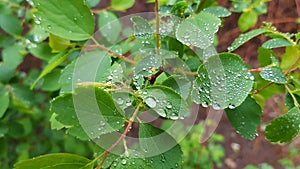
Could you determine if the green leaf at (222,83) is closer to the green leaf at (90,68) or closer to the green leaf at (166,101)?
the green leaf at (166,101)

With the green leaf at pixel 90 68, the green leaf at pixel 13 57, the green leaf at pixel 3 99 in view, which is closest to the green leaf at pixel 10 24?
the green leaf at pixel 13 57

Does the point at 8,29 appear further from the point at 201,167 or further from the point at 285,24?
the point at 285,24

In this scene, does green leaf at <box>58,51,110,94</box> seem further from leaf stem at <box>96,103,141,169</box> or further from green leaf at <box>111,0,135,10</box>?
green leaf at <box>111,0,135,10</box>

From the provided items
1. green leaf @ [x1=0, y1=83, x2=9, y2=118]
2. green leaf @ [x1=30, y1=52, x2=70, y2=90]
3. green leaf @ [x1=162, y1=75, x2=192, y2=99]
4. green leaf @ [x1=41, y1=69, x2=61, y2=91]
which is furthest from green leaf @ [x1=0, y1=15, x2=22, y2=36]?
green leaf @ [x1=162, y1=75, x2=192, y2=99]

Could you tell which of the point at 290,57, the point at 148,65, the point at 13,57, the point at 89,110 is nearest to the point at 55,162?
the point at 89,110

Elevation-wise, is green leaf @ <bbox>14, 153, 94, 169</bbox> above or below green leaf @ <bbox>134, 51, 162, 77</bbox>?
Result: below

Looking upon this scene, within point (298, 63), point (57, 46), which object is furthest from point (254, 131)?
point (57, 46)
